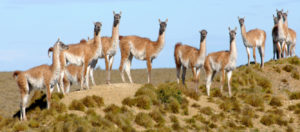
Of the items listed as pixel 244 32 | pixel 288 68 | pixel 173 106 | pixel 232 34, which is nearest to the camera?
pixel 173 106

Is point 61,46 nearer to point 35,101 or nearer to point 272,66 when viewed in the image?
point 35,101

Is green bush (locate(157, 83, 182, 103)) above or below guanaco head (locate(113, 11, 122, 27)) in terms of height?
below

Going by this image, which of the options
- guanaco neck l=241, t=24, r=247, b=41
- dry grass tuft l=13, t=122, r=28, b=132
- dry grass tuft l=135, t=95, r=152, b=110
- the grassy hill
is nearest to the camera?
dry grass tuft l=13, t=122, r=28, b=132

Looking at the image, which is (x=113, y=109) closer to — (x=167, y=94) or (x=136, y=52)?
(x=167, y=94)

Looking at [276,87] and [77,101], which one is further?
[276,87]

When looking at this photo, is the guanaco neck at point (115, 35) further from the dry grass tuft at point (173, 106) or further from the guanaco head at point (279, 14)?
the guanaco head at point (279, 14)

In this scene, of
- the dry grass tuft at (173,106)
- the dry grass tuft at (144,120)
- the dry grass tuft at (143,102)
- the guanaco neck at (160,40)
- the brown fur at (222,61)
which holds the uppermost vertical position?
the guanaco neck at (160,40)

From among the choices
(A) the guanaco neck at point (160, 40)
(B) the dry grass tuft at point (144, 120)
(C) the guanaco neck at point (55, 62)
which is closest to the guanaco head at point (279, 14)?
(A) the guanaco neck at point (160, 40)

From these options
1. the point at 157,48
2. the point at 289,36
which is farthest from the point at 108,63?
the point at 289,36

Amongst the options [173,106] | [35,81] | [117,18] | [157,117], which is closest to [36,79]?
[35,81]

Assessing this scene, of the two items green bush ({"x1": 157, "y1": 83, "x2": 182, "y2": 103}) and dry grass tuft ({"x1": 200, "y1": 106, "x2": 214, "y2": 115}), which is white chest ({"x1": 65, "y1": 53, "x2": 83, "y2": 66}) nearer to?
green bush ({"x1": 157, "y1": 83, "x2": 182, "y2": 103})

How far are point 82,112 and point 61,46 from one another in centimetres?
285

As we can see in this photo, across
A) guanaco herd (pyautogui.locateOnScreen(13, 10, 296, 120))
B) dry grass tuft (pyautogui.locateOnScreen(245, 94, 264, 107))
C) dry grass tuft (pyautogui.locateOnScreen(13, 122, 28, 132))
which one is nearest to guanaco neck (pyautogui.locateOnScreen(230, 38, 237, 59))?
guanaco herd (pyautogui.locateOnScreen(13, 10, 296, 120))

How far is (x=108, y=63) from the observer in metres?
21.9
